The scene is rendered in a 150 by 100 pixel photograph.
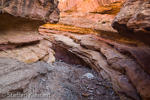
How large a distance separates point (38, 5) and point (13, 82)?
318 centimetres

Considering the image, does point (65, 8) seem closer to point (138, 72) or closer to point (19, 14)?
point (19, 14)

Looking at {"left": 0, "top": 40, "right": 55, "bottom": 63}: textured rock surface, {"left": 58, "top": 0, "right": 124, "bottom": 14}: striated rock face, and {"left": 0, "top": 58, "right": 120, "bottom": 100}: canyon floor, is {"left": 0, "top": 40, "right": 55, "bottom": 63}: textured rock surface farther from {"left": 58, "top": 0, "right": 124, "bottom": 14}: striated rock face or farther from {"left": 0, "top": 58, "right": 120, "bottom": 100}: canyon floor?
{"left": 58, "top": 0, "right": 124, "bottom": 14}: striated rock face

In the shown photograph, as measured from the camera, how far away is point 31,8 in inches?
145

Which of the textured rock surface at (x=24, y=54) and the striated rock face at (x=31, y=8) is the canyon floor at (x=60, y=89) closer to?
the textured rock surface at (x=24, y=54)

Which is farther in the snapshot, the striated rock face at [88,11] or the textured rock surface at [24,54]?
the striated rock face at [88,11]

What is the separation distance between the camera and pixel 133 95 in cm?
294

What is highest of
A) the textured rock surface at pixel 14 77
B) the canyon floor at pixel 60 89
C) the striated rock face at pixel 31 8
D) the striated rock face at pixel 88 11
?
the striated rock face at pixel 88 11

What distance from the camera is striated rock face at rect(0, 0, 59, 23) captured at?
304 cm

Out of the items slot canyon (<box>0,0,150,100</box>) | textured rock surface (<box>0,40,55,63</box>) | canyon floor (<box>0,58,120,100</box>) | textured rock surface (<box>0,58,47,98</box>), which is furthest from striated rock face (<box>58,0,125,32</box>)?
textured rock surface (<box>0,58,47,98</box>)

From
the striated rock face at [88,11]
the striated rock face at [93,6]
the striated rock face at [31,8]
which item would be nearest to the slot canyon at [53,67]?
the striated rock face at [31,8]

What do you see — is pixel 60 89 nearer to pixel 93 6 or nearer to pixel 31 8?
pixel 31 8

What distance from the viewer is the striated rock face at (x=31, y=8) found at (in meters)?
3.04

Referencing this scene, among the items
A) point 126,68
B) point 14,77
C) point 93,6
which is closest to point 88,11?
point 93,6

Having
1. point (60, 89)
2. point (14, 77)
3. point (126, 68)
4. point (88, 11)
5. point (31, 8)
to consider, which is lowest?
point (60, 89)
